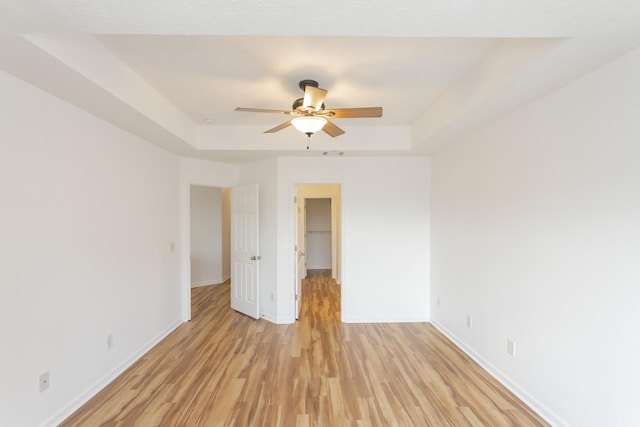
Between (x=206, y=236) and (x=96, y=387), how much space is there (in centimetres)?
401

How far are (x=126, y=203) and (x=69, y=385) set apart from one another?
163cm

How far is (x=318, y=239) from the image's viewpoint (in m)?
8.48

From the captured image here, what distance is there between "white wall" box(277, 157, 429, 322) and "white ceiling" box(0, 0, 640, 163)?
542 millimetres

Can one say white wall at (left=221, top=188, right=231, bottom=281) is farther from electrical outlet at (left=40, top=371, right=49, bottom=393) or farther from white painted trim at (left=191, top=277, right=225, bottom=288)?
electrical outlet at (left=40, top=371, right=49, bottom=393)

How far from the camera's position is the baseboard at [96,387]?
2.12 metres

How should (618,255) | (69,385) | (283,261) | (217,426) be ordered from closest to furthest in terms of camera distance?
1. (618,255)
2. (217,426)
3. (69,385)
4. (283,261)

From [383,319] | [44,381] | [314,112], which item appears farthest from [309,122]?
[383,319]

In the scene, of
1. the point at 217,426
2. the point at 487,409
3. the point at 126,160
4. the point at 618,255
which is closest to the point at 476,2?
the point at 618,255

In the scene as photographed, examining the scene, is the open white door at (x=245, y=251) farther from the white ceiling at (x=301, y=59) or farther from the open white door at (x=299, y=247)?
the white ceiling at (x=301, y=59)

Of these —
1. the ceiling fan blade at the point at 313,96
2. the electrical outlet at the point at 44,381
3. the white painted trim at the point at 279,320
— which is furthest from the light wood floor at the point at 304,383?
the ceiling fan blade at the point at 313,96

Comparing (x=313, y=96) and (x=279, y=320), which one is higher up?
(x=313, y=96)

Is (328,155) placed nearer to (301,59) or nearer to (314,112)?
(314,112)

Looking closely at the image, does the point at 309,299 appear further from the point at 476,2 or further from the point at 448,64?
the point at 476,2

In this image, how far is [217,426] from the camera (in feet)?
6.93
